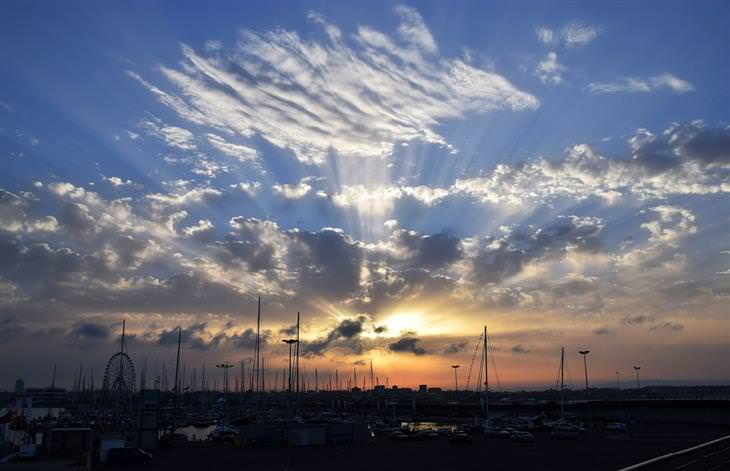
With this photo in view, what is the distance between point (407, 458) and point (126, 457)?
24.9 meters

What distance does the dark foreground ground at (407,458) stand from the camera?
157ft

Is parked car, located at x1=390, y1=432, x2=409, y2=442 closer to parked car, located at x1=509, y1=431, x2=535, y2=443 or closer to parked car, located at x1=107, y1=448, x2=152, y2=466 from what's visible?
parked car, located at x1=509, y1=431, x2=535, y2=443

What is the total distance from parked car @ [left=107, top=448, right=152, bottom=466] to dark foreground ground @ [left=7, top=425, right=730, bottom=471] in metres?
1.20

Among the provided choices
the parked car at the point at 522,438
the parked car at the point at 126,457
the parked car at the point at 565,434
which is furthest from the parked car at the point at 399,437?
the parked car at the point at 126,457

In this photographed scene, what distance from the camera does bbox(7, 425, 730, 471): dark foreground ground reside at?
47750 mm

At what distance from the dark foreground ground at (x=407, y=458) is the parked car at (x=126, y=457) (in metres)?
1.20

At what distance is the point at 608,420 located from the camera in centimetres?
12331

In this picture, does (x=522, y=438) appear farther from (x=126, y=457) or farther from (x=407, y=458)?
(x=126, y=457)

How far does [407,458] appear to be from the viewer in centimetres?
5656

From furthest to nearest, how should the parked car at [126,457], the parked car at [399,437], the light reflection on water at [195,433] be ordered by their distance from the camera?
the light reflection on water at [195,433] → the parked car at [399,437] → the parked car at [126,457]

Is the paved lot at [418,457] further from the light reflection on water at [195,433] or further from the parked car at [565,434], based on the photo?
the light reflection on water at [195,433]

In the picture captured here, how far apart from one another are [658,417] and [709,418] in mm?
13896

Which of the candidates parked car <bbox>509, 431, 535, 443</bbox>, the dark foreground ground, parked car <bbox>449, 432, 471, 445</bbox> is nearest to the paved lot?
the dark foreground ground

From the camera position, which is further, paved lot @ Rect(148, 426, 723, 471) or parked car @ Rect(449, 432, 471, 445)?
parked car @ Rect(449, 432, 471, 445)
